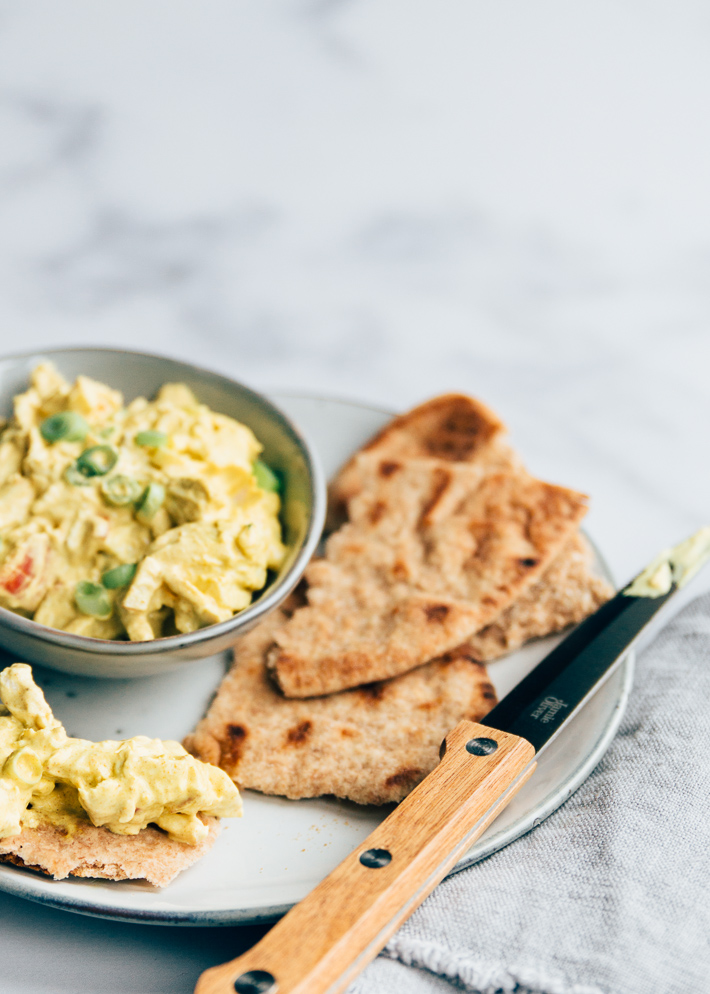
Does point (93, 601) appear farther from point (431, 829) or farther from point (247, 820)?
point (431, 829)

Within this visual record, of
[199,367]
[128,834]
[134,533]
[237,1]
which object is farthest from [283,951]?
[237,1]

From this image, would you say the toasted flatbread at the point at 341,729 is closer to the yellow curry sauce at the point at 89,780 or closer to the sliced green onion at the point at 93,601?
the yellow curry sauce at the point at 89,780

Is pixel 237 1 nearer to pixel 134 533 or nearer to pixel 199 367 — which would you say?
pixel 199 367

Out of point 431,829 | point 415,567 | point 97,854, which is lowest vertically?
point 97,854

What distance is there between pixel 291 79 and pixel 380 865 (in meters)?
4.15

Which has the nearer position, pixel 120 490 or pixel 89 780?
pixel 89 780

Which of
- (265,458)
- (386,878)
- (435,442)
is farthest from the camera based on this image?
(435,442)

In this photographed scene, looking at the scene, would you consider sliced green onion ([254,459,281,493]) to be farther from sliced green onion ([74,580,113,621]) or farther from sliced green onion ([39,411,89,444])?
sliced green onion ([74,580,113,621])

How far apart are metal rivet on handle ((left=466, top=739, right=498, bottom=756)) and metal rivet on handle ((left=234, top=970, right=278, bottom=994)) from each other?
713 millimetres

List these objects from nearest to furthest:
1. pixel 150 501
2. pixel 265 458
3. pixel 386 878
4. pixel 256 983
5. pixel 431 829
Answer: pixel 256 983 → pixel 386 878 → pixel 431 829 → pixel 150 501 → pixel 265 458

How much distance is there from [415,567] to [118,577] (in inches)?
37.7

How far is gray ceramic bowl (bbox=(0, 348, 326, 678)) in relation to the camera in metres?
2.27

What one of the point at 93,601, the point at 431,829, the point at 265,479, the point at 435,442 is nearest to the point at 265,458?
the point at 265,479

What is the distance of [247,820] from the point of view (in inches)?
89.4
